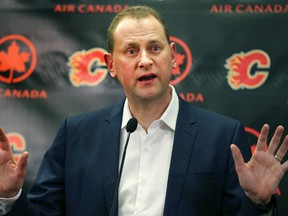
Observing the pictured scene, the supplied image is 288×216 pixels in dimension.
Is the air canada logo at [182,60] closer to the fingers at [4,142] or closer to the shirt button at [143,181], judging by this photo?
the shirt button at [143,181]

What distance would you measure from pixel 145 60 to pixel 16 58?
0.98 meters

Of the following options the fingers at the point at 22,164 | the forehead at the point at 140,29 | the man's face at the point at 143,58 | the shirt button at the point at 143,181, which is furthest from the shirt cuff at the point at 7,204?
the forehead at the point at 140,29

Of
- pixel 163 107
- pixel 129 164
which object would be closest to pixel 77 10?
pixel 163 107

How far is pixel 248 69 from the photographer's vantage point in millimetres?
2414

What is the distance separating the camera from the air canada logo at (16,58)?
96.4 inches

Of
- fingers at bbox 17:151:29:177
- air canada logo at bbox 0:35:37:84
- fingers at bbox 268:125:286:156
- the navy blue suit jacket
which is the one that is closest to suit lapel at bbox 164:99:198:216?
the navy blue suit jacket

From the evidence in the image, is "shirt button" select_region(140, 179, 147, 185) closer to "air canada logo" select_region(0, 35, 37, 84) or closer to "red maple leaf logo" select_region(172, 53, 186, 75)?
"red maple leaf logo" select_region(172, 53, 186, 75)

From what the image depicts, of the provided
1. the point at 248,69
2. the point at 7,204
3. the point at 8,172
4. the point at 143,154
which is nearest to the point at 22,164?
the point at 8,172

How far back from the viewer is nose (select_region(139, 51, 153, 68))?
176 cm

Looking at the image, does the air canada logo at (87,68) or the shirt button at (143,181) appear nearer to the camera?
the shirt button at (143,181)

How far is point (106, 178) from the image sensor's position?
5.74 ft

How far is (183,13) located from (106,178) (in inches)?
42.7

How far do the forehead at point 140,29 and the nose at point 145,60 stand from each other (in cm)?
7

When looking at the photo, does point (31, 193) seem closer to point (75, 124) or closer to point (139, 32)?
point (75, 124)
